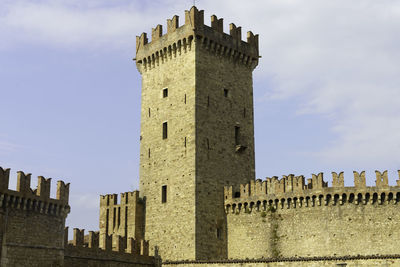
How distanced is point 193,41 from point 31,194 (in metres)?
12.3

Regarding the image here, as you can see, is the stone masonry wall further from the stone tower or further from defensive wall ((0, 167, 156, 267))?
defensive wall ((0, 167, 156, 267))

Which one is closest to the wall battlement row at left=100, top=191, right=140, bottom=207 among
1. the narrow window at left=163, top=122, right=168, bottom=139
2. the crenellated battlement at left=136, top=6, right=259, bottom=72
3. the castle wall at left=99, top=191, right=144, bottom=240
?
the castle wall at left=99, top=191, right=144, bottom=240

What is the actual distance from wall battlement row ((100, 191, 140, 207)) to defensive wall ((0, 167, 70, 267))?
6.28 meters

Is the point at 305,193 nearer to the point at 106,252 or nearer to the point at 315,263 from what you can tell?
the point at 315,263

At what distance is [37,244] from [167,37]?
14.1 meters

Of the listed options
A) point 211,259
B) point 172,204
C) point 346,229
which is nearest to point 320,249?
point 346,229

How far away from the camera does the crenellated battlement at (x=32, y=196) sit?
2205cm

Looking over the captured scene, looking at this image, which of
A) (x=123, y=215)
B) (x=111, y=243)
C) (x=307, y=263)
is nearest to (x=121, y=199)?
(x=123, y=215)

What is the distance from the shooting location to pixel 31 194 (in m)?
23.1

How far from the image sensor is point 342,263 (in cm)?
2248

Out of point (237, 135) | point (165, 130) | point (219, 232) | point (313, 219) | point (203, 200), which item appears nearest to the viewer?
point (313, 219)

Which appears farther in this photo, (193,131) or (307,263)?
(193,131)

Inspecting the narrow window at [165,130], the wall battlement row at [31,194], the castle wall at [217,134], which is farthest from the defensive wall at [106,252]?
the narrow window at [165,130]

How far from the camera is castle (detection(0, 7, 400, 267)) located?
2369cm
